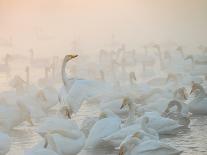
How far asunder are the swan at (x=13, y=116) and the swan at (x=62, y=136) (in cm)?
72

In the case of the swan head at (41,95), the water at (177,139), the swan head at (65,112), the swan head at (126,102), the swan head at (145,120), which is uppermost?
the swan head at (41,95)

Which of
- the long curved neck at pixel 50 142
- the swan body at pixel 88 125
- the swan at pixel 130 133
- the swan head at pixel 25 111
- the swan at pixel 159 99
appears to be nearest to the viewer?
the long curved neck at pixel 50 142

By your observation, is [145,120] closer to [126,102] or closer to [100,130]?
[100,130]

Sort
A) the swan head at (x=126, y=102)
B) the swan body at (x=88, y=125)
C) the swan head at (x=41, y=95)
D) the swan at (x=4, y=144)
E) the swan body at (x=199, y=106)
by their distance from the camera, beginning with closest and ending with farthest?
the swan at (x=4, y=144), the swan body at (x=88, y=125), the swan head at (x=126, y=102), the swan body at (x=199, y=106), the swan head at (x=41, y=95)

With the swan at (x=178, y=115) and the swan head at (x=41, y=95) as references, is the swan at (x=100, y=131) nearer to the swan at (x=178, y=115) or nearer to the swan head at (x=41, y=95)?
the swan at (x=178, y=115)

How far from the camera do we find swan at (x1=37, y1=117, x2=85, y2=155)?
191 inches

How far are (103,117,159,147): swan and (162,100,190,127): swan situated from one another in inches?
24.9

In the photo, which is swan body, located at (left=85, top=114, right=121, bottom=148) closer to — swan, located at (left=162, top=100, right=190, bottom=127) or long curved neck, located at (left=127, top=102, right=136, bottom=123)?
long curved neck, located at (left=127, top=102, right=136, bottom=123)

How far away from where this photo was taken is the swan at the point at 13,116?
5.96 metres

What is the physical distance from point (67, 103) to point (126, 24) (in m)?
10.2

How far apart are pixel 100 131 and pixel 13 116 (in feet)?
3.61

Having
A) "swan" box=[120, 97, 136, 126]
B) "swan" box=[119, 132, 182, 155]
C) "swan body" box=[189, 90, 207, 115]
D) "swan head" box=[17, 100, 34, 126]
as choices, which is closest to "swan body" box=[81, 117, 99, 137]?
"swan" box=[120, 97, 136, 126]

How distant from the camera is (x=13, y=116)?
6.07 m

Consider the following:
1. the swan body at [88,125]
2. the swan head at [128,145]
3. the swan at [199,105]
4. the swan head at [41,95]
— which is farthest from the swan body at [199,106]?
the swan head at [128,145]
